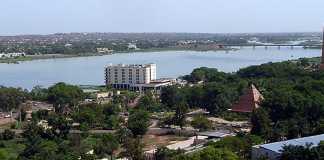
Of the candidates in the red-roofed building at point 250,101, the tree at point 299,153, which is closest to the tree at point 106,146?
the tree at point 299,153

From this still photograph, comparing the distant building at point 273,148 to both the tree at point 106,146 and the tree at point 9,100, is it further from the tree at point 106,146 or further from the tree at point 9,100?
the tree at point 9,100

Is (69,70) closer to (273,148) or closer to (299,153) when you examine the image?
(273,148)

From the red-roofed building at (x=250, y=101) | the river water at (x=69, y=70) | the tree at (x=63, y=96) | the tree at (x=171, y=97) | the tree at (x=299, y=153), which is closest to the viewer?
the tree at (x=299, y=153)

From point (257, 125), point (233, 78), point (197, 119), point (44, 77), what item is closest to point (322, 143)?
point (257, 125)

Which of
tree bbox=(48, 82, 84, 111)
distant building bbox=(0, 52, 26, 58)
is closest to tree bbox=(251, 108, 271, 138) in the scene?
tree bbox=(48, 82, 84, 111)

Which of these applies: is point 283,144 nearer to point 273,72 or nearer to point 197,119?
point 197,119

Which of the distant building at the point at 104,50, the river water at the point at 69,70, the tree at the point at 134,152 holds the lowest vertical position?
the river water at the point at 69,70

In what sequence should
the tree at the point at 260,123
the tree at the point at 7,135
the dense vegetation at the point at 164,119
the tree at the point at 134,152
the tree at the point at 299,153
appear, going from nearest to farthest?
the tree at the point at 299,153 < the tree at the point at 134,152 < the dense vegetation at the point at 164,119 < the tree at the point at 260,123 < the tree at the point at 7,135

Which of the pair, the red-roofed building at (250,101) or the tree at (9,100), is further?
the tree at (9,100)
